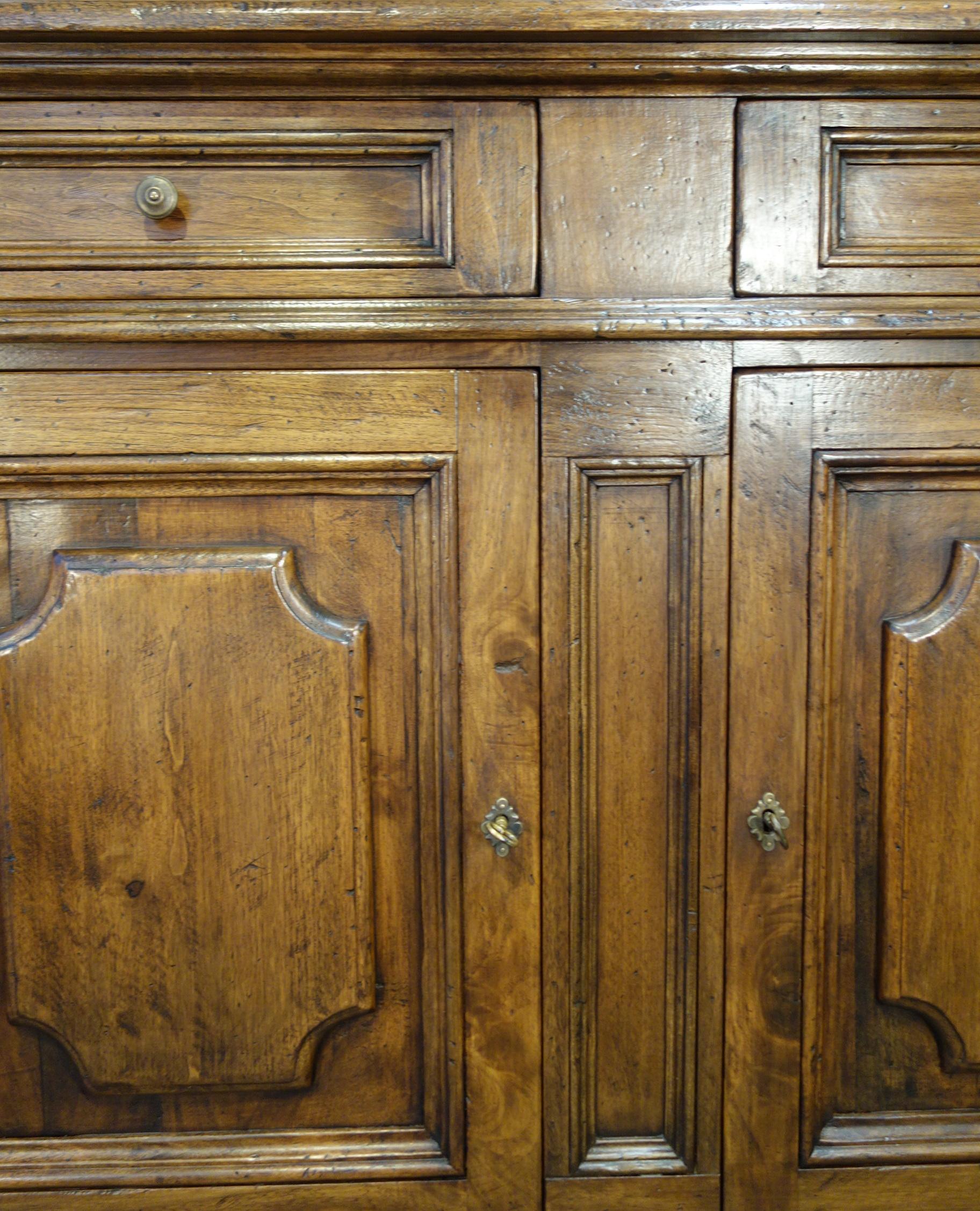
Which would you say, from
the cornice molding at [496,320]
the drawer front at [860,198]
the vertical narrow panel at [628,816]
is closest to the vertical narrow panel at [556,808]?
the vertical narrow panel at [628,816]

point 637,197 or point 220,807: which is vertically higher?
point 637,197

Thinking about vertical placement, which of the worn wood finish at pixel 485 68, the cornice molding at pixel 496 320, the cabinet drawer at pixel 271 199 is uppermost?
the worn wood finish at pixel 485 68

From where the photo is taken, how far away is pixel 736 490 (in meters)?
0.69

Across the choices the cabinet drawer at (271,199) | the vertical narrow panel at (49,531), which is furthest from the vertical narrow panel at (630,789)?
the vertical narrow panel at (49,531)

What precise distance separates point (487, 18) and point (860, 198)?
11.9 inches

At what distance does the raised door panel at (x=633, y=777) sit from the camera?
0.68m

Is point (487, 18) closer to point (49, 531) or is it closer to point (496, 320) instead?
point (496, 320)

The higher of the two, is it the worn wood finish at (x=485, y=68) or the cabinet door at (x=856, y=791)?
the worn wood finish at (x=485, y=68)

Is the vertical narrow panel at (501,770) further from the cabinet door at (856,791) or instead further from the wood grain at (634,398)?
the cabinet door at (856,791)

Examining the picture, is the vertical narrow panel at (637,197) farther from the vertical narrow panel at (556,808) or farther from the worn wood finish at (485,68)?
the vertical narrow panel at (556,808)

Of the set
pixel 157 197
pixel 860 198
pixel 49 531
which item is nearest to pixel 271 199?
pixel 157 197

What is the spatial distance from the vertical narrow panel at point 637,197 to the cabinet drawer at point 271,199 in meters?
0.02

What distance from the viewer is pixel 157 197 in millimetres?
643

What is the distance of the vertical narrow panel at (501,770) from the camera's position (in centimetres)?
68
